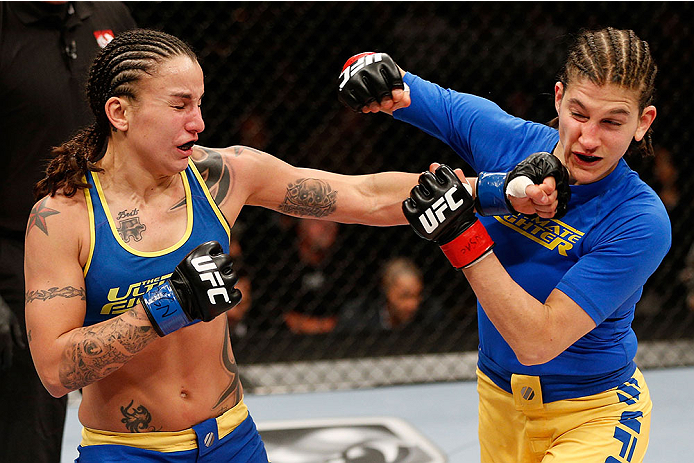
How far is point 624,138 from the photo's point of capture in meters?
1.38

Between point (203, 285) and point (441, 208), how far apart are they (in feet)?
1.38

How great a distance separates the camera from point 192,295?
1.27 m

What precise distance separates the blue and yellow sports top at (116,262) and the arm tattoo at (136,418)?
0.56ft

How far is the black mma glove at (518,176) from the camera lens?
1362 mm

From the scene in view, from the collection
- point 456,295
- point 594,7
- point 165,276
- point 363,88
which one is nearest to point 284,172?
point 363,88

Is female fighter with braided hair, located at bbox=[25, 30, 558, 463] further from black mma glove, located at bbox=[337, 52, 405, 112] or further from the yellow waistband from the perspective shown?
black mma glove, located at bbox=[337, 52, 405, 112]

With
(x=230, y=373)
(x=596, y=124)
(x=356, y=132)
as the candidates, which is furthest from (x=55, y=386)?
(x=356, y=132)

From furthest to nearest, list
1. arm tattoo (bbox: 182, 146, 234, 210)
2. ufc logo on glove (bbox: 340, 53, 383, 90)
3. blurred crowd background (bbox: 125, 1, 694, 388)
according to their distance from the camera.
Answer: blurred crowd background (bbox: 125, 1, 694, 388) < ufc logo on glove (bbox: 340, 53, 383, 90) < arm tattoo (bbox: 182, 146, 234, 210)

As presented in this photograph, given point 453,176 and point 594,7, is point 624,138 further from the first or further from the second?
point 594,7

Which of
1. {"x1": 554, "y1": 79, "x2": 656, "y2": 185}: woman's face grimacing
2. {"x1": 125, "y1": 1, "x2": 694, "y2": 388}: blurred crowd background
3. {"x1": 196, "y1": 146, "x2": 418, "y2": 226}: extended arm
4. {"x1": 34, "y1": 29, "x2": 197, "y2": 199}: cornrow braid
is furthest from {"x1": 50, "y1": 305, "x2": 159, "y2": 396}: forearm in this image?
{"x1": 125, "y1": 1, "x2": 694, "y2": 388}: blurred crowd background

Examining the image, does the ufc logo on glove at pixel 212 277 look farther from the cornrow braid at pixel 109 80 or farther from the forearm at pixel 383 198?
the forearm at pixel 383 198

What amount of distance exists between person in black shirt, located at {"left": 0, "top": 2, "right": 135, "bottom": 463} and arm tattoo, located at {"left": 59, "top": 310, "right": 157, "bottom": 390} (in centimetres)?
64

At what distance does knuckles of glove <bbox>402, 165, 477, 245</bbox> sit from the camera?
132cm

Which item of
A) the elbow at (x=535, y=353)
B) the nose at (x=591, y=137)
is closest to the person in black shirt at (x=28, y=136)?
the elbow at (x=535, y=353)
